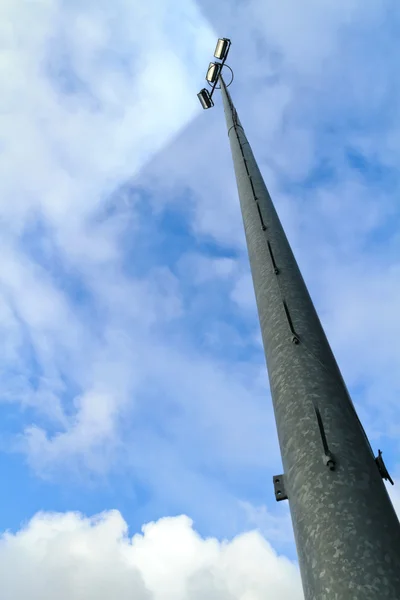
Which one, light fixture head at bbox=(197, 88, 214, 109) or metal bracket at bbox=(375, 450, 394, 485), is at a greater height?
light fixture head at bbox=(197, 88, 214, 109)

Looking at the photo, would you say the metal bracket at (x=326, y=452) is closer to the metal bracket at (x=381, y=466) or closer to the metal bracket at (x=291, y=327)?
the metal bracket at (x=381, y=466)

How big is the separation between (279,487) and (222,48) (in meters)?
14.8

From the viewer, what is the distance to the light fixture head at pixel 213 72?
1548 cm

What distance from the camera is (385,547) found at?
10.8 ft

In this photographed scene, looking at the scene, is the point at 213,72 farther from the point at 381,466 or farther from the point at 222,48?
the point at 381,466

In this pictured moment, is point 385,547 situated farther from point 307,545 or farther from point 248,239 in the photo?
point 248,239

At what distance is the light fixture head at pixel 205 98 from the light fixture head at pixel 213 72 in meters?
0.36

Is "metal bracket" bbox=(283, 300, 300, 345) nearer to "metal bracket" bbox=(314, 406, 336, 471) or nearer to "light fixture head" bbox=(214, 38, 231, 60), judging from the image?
"metal bracket" bbox=(314, 406, 336, 471)

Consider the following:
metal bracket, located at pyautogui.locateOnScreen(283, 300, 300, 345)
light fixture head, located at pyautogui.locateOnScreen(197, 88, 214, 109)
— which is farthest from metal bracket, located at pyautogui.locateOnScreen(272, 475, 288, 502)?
light fixture head, located at pyautogui.locateOnScreen(197, 88, 214, 109)

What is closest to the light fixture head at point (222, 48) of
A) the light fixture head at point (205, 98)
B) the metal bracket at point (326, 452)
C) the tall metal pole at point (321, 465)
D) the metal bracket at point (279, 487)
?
the light fixture head at point (205, 98)

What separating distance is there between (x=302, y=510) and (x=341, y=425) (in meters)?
0.83

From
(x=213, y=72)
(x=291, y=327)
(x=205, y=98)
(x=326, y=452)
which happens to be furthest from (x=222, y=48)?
(x=326, y=452)

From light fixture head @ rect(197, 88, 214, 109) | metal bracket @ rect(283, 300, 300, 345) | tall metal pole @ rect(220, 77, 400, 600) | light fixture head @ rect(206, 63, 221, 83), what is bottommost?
tall metal pole @ rect(220, 77, 400, 600)

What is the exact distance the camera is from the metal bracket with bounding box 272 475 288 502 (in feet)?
14.7
